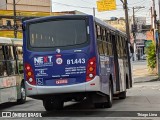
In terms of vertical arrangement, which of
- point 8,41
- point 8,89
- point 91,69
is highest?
point 8,41

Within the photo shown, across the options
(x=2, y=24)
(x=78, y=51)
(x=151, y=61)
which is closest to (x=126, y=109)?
(x=78, y=51)

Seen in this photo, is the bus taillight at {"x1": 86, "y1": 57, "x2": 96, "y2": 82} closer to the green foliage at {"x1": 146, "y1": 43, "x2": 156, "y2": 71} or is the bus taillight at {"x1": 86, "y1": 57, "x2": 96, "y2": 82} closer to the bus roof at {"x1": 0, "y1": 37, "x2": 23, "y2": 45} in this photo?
the bus roof at {"x1": 0, "y1": 37, "x2": 23, "y2": 45}

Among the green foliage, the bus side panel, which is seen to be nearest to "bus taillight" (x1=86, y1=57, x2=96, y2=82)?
the bus side panel

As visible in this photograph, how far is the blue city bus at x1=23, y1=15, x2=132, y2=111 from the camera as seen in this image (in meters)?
13.3

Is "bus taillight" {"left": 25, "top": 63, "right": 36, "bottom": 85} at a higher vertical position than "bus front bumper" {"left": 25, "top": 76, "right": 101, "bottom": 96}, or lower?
higher

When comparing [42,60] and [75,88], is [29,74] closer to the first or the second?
[42,60]

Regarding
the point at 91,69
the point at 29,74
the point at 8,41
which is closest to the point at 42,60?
the point at 29,74

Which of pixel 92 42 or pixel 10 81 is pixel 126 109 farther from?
pixel 10 81

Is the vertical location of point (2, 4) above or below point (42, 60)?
above

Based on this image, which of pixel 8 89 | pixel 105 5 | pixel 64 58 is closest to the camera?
pixel 64 58

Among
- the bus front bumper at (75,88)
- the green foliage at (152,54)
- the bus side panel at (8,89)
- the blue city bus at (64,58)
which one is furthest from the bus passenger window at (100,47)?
the green foliage at (152,54)

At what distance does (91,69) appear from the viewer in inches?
524

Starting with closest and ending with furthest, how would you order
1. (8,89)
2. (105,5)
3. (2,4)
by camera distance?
1. (8,89)
2. (105,5)
3. (2,4)

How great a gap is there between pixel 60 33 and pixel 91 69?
1.48 m
